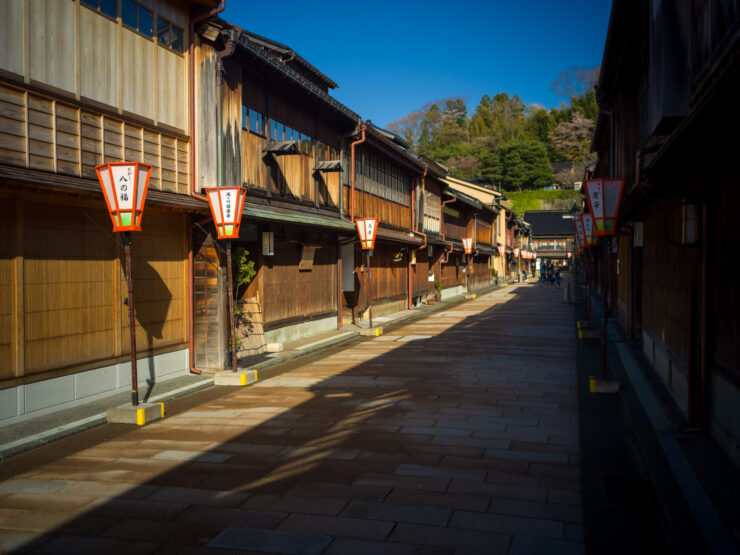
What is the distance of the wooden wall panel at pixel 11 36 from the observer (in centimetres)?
826

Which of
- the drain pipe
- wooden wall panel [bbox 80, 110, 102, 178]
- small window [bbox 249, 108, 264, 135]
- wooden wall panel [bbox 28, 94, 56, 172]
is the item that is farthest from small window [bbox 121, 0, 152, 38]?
small window [bbox 249, 108, 264, 135]

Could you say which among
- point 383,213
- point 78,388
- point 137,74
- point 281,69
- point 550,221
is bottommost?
point 78,388

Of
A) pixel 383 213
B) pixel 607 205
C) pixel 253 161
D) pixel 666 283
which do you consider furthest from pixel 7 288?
pixel 383 213

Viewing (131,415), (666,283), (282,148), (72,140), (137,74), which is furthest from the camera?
(282,148)

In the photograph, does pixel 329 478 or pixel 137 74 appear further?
pixel 137 74

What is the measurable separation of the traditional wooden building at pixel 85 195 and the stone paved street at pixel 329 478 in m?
1.80

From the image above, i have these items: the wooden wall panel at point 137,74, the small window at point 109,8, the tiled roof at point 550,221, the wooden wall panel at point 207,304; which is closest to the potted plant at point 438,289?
the wooden wall panel at point 207,304

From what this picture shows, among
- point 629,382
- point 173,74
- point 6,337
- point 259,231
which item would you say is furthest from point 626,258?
point 6,337

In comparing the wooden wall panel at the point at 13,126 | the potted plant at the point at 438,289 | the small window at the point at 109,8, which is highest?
the small window at the point at 109,8

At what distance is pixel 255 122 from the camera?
15.0 metres

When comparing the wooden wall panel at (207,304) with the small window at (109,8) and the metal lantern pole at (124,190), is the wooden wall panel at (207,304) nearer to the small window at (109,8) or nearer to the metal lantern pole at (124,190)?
the metal lantern pole at (124,190)

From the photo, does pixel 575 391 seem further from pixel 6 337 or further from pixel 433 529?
pixel 6 337

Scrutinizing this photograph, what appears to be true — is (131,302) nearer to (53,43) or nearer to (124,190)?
(124,190)

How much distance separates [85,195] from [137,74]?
115 inches
